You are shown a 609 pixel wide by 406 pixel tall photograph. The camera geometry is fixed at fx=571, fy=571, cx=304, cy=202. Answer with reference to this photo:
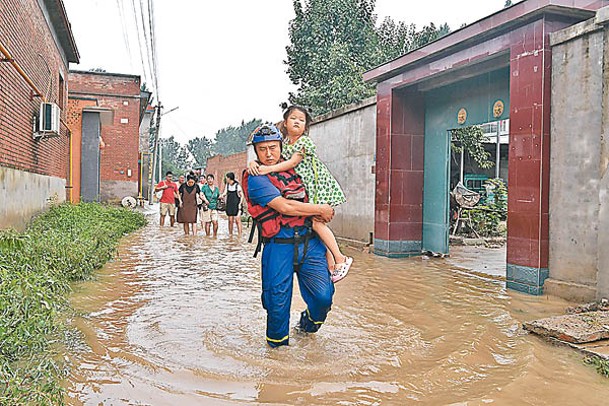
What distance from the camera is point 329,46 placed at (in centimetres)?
2352

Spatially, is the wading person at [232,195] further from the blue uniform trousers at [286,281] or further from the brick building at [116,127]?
the brick building at [116,127]

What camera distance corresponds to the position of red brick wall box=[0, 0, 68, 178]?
8922 mm

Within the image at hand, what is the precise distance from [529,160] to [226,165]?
3164 centimetres

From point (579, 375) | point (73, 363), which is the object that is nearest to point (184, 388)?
point (73, 363)

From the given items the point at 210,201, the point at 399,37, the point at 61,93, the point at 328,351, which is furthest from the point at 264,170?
the point at 399,37

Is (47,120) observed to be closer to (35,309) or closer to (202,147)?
(35,309)

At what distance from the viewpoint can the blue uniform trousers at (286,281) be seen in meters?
4.38

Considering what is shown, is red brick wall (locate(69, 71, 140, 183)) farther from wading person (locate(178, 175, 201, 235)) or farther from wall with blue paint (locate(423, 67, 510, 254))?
wall with blue paint (locate(423, 67, 510, 254))

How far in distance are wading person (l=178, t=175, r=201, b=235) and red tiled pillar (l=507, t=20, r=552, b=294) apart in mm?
8643

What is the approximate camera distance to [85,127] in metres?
20.1

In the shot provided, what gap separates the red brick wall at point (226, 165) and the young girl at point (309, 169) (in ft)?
88.4

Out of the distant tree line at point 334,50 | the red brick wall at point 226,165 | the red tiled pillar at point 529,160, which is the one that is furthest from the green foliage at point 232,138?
the red tiled pillar at point 529,160

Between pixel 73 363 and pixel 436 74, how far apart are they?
741cm

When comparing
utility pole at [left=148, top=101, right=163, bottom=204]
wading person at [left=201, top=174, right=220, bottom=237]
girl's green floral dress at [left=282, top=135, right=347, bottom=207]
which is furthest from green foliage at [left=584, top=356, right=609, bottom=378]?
utility pole at [left=148, top=101, right=163, bottom=204]
